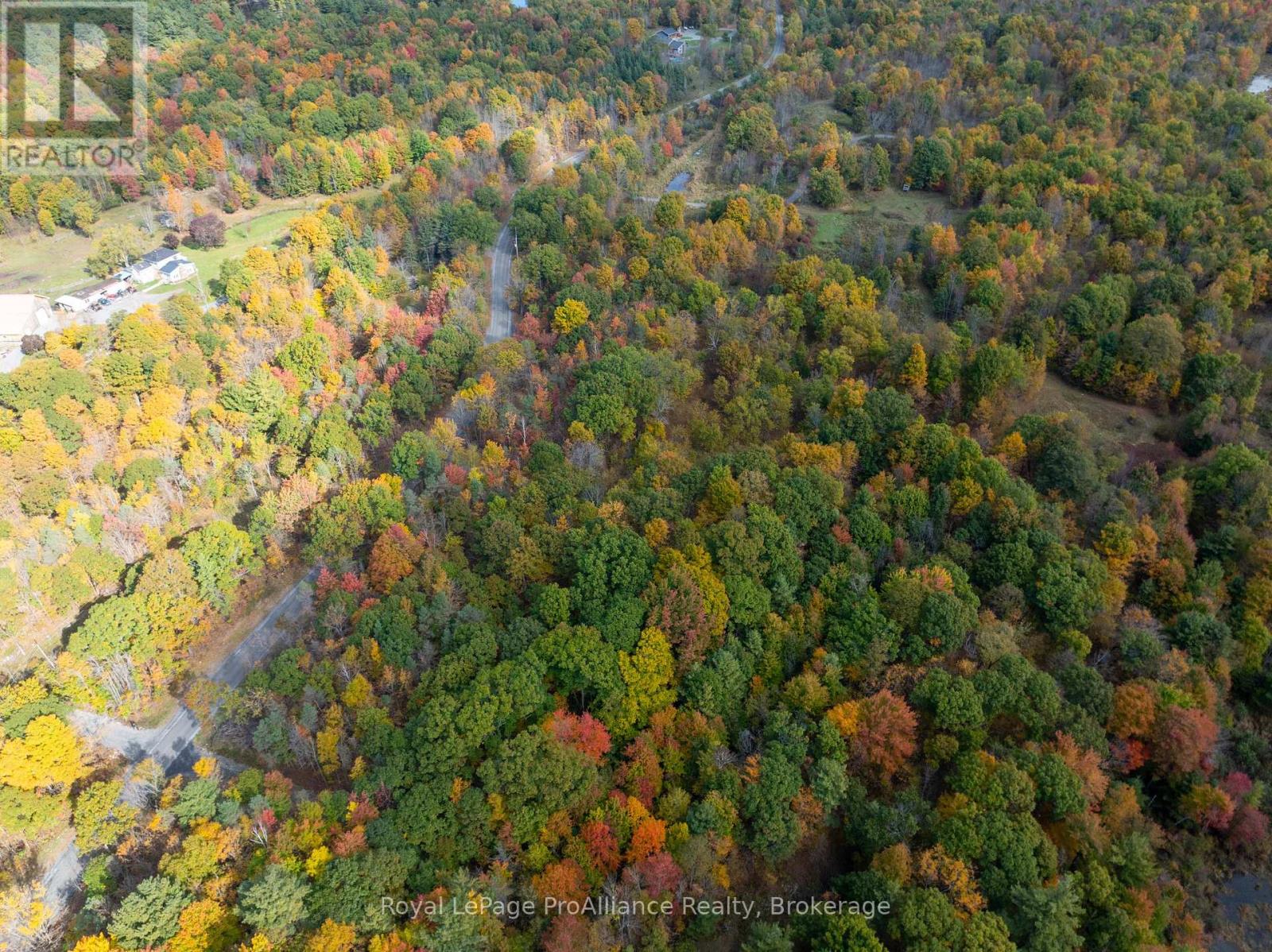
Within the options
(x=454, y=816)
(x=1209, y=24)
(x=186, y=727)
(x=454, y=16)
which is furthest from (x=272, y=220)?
(x=1209, y=24)

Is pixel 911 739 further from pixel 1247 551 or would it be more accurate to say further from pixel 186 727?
pixel 186 727

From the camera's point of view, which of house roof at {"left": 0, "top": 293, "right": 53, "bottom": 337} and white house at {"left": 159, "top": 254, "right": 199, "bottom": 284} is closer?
house roof at {"left": 0, "top": 293, "right": 53, "bottom": 337}

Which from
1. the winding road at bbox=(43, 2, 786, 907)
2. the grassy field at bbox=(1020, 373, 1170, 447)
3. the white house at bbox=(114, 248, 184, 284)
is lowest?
the winding road at bbox=(43, 2, 786, 907)

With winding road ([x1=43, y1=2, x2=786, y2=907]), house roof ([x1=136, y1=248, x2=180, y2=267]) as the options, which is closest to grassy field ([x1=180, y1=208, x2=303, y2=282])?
house roof ([x1=136, y1=248, x2=180, y2=267])

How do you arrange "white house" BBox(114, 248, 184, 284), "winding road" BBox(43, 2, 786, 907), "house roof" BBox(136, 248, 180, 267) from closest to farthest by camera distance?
"winding road" BBox(43, 2, 786, 907), "white house" BBox(114, 248, 184, 284), "house roof" BBox(136, 248, 180, 267)

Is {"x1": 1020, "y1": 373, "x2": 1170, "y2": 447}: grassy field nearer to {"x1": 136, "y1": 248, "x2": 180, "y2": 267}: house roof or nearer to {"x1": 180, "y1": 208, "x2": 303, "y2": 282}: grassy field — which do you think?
{"x1": 180, "y1": 208, "x2": 303, "y2": 282}: grassy field

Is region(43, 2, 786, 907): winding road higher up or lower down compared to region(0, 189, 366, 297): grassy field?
lower down

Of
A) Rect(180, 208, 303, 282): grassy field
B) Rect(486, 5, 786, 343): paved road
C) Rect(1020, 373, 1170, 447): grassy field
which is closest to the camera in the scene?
Rect(1020, 373, 1170, 447): grassy field
